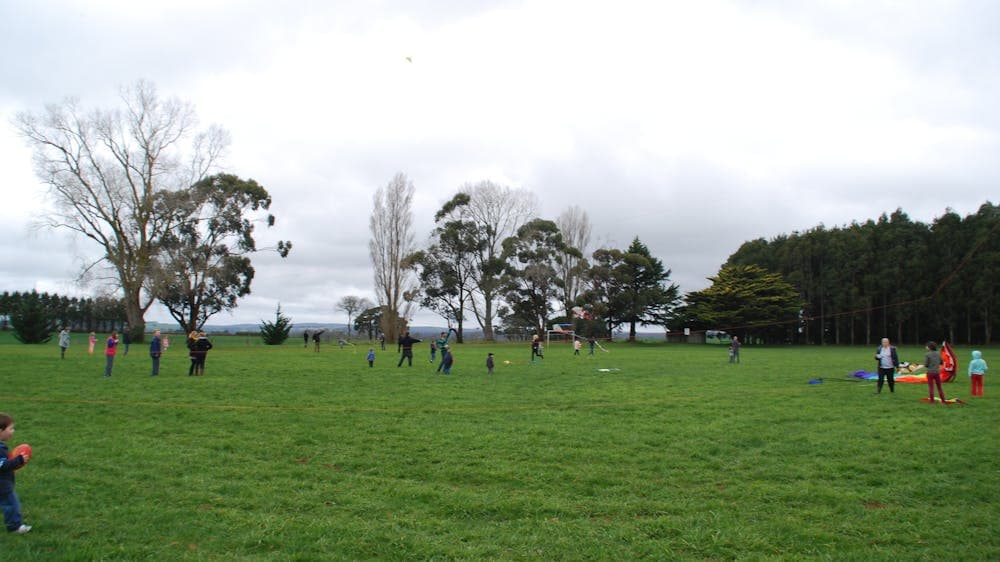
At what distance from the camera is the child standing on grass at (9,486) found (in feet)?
18.1

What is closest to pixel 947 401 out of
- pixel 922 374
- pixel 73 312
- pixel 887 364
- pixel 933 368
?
pixel 933 368

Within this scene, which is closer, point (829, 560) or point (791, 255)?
point (829, 560)

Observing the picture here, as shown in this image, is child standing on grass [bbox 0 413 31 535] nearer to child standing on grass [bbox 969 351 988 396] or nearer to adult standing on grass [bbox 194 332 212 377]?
adult standing on grass [bbox 194 332 212 377]

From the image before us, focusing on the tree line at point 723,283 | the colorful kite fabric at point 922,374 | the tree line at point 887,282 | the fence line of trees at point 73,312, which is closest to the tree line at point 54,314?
the fence line of trees at point 73,312

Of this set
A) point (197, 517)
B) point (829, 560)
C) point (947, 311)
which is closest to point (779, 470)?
point (829, 560)

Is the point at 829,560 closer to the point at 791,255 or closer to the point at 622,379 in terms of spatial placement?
the point at 622,379

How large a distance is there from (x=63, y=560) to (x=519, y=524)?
164 inches

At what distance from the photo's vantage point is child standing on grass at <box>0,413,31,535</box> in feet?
18.1

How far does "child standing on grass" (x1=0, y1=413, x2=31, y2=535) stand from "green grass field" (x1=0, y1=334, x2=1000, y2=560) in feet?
0.95

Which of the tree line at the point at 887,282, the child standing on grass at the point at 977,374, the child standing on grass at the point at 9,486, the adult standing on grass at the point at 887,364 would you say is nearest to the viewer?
the child standing on grass at the point at 9,486

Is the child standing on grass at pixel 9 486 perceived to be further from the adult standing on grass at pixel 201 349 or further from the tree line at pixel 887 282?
the tree line at pixel 887 282

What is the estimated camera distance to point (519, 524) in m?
6.15

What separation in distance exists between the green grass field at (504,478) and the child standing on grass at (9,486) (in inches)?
11.4

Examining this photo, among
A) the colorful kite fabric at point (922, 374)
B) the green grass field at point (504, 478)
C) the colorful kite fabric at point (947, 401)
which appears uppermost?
the colorful kite fabric at point (922, 374)
